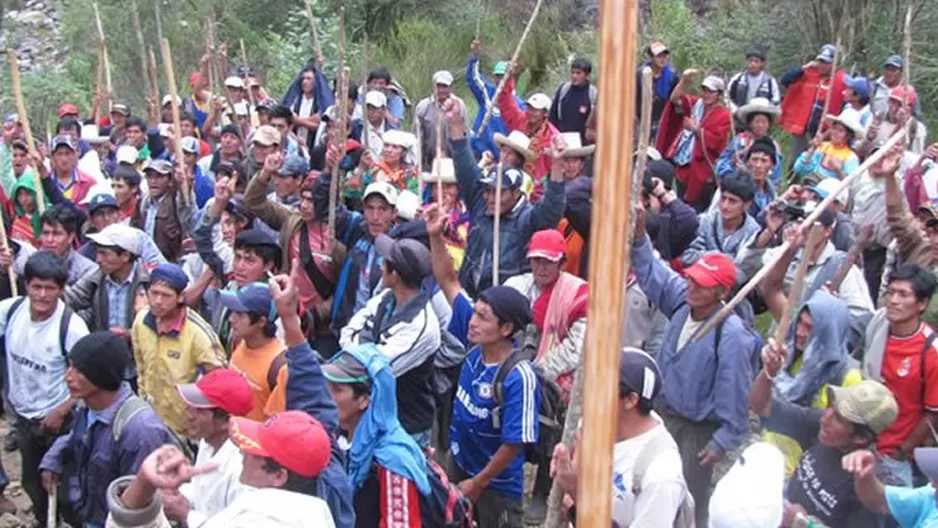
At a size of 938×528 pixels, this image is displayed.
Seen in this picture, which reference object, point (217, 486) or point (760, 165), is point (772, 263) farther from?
point (760, 165)

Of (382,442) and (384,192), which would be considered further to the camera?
(384,192)

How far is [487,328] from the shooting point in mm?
5168

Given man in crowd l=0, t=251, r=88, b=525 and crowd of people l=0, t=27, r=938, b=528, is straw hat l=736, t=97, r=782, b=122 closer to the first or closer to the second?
crowd of people l=0, t=27, r=938, b=528

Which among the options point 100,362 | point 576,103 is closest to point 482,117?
point 576,103

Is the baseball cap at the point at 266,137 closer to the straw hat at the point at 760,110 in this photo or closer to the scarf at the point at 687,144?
the scarf at the point at 687,144

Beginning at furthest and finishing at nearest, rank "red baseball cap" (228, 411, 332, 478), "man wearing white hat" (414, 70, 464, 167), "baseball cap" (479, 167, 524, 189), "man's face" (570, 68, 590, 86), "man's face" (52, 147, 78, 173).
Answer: "man's face" (570, 68, 590, 86)
"man wearing white hat" (414, 70, 464, 167)
"man's face" (52, 147, 78, 173)
"baseball cap" (479, 167, 524, 189)
"red baseball cap" (228, 411, 332, 478)

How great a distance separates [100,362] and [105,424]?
26cm

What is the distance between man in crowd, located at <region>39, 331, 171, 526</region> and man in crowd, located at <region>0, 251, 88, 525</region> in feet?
4.07

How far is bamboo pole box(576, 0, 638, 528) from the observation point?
1957 mm

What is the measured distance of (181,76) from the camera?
1831 centimetres

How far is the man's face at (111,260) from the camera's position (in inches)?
260

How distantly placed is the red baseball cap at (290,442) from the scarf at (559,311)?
2.31m

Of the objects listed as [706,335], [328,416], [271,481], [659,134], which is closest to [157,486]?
[271,481]

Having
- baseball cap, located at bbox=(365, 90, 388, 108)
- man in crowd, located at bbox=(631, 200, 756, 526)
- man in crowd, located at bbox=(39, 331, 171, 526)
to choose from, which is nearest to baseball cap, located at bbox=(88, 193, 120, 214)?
man in crowd, located at bbox=(39, 331, 171, 526)
